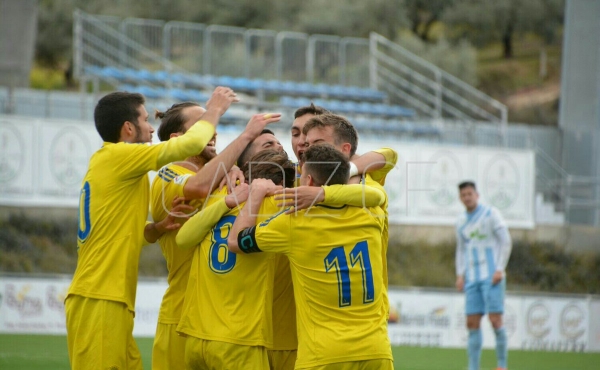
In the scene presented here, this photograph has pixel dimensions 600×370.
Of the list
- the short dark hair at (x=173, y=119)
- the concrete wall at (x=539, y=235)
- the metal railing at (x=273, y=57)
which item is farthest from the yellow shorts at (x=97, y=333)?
the metal railing at (x=273, y=57)

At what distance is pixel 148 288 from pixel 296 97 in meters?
11.7

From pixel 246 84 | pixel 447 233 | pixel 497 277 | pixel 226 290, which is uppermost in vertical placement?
pixel 246 84

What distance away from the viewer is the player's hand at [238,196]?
4578 mm

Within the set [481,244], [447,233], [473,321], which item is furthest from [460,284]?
[447,233]

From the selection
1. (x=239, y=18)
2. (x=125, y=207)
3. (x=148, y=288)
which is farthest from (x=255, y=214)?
(x=239, y=18)

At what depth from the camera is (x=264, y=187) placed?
4539 mm

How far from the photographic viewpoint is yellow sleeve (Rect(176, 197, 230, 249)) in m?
4.56

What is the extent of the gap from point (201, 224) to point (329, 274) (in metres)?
0.77

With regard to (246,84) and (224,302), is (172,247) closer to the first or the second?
(224,302)

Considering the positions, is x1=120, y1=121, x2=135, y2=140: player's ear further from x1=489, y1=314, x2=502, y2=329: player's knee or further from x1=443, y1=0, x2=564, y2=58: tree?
x1=443, y1=0, x2=564, y2=58: tree

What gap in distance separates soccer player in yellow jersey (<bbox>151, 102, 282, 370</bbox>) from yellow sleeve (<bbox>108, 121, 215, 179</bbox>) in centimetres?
26

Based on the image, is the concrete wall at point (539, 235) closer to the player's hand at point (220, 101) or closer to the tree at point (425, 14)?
the player's hand at point (220, 101)

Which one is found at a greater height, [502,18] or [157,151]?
[502,18]

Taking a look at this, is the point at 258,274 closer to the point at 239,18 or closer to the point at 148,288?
the point at 148,288
